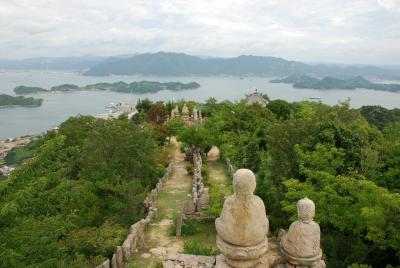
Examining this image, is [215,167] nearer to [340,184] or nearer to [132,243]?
[132,243]

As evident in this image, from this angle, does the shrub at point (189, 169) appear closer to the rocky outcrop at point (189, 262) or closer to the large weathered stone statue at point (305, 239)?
the rocky outcrop at point (189, 262)

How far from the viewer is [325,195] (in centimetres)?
1162

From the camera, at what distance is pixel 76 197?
35.6 feet

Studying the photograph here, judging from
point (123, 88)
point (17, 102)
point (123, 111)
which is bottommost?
point (17, 102)

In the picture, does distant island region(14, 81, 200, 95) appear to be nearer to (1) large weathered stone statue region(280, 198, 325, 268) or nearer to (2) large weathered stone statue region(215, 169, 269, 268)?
(1) large weathered stone statue region(280, 198, 325, 268)

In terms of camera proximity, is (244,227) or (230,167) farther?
(230,167)

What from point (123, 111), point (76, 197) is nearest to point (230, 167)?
point (76, 197)

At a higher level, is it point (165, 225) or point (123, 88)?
point (123, 88)

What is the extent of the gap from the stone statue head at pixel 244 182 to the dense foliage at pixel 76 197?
14.5 feet

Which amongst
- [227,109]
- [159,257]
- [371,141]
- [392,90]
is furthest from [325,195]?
[392,90]

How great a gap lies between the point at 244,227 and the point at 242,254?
364 millimetres

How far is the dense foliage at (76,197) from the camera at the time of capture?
7582mm

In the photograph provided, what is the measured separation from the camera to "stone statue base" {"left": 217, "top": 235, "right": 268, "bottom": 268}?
5.02 meters

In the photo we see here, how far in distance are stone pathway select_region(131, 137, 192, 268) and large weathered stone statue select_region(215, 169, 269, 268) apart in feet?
27.0
